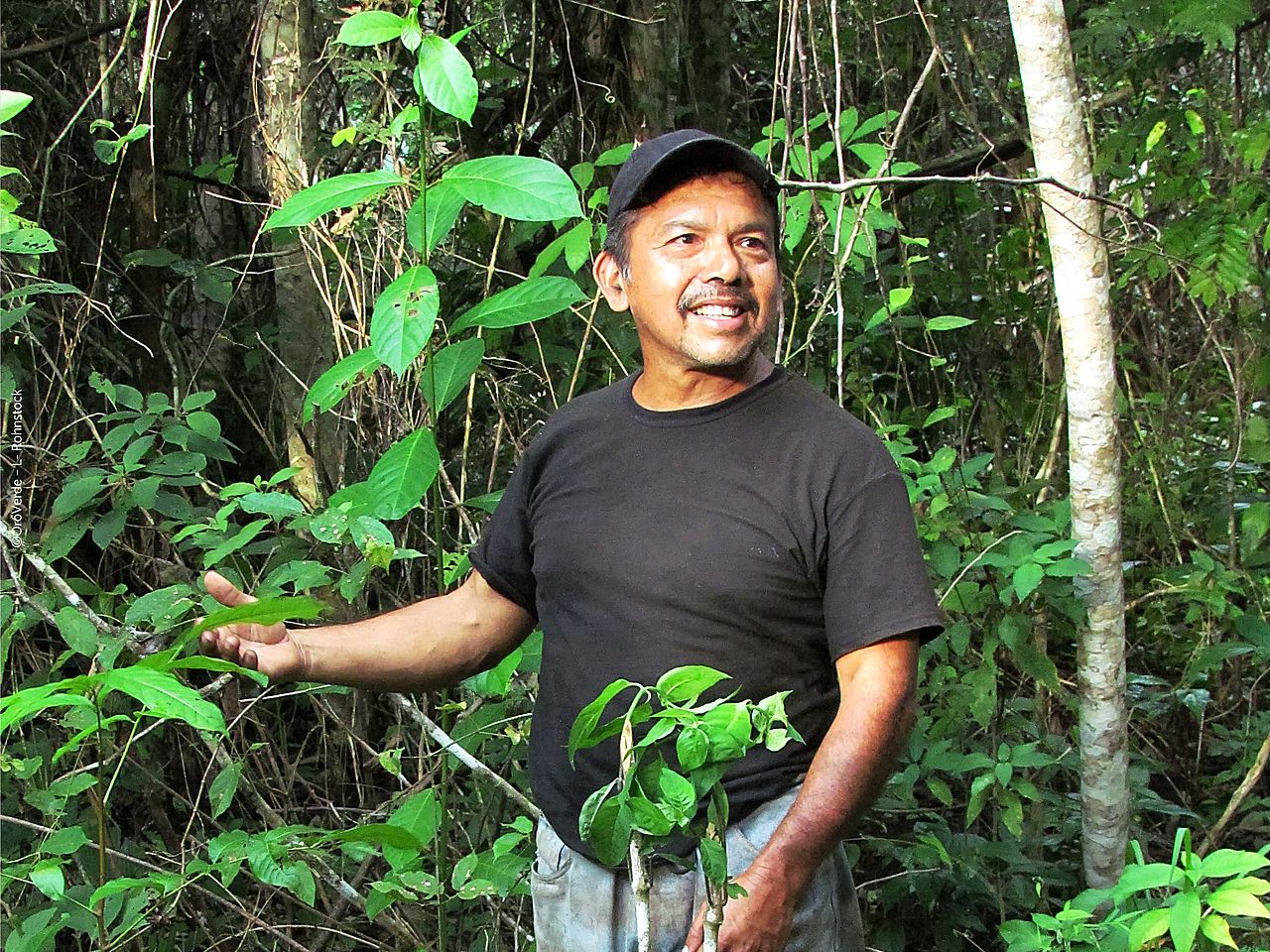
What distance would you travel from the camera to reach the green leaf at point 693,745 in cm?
132

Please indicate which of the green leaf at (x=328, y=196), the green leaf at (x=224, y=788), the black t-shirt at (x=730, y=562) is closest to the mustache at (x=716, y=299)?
the black t-shirt at (x=730, y=562)

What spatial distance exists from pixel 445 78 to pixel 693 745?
1222 millimetres

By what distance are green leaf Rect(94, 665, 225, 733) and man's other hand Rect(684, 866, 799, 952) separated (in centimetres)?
74

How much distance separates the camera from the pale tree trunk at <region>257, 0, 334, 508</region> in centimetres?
355

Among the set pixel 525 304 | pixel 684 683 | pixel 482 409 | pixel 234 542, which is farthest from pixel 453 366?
pixel 482 409

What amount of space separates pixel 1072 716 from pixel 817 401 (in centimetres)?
264

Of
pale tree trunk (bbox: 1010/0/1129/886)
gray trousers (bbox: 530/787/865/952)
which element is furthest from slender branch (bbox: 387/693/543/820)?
pale tree trunk (bbox: 1010/0/1129/886)

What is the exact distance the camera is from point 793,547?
2.06 meters

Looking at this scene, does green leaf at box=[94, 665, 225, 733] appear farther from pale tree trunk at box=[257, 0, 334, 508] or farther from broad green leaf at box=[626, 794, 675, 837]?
pale tree trunk at box=[257, 0, 334, 508]

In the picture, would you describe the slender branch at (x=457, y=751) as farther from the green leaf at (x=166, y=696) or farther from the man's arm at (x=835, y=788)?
the green leaf at (x=166, y=696)

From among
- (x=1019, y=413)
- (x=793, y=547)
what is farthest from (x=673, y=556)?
(x=1019, y=413)

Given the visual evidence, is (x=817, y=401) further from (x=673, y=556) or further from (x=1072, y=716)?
(x=1072, y=716)

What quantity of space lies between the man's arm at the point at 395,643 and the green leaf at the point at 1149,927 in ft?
3.86

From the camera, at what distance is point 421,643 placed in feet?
8.12
